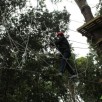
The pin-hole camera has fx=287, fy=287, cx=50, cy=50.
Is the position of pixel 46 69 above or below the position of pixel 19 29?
below

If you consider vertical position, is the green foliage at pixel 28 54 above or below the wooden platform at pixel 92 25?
above

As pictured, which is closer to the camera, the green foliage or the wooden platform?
the wooden platform

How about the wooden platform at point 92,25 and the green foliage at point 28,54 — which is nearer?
the wooden platform at point 92,25

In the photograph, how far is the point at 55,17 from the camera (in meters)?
12.8

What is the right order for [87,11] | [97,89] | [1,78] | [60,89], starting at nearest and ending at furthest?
[87,11] → [1,78] → [60,89] → [97,89]

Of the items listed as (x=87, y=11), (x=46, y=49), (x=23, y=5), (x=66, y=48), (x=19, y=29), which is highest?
(x=23, y=5)

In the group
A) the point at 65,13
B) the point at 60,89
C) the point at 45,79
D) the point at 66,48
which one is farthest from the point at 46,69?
the point at 66,48

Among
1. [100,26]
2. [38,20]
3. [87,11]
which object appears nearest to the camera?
[100,26]

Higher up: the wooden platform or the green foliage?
the green foliage

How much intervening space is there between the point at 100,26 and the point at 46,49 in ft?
23.7

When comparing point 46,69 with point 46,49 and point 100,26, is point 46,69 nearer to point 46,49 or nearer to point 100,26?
point 46,49

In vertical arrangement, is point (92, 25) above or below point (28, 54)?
below

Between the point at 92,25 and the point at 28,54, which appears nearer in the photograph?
the point at 92,25

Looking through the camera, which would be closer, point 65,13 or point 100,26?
point 100,26
